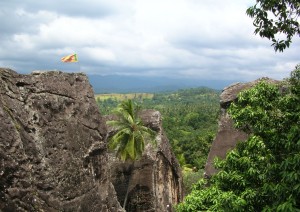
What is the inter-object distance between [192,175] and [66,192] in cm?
3448

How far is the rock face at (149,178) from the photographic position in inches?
1364

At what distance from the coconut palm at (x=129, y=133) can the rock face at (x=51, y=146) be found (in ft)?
51.4

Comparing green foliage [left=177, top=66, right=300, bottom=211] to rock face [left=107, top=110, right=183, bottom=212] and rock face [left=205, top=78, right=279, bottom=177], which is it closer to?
rock face [left=205, top=78, right=279, bottom=177]

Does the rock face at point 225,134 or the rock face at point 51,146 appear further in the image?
the rock face at point 225,134

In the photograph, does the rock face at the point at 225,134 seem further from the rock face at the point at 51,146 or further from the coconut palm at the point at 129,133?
the rock face at the point at 51,146

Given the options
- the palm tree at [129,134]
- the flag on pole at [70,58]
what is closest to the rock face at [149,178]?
the palm tree at [129,134]

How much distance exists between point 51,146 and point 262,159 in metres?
7.77

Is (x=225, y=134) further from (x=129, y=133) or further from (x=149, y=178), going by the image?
(x=129, y=133)

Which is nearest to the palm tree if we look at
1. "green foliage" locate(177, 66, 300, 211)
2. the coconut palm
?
the coconut palm

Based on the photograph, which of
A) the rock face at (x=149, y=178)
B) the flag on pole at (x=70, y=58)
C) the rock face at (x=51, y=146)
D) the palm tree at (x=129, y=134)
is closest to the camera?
the rock face at (x=51, y=146)

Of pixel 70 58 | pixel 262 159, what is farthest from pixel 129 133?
pixel 262 159

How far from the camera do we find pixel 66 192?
15.2 metres

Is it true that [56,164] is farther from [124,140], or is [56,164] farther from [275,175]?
[124,140]

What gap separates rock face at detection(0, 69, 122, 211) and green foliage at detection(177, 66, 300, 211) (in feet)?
13.8
